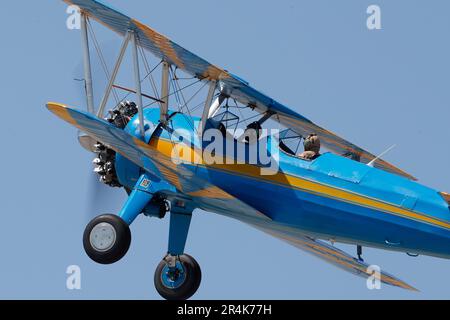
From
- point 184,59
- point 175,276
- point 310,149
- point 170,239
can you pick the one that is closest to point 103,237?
point 170,239

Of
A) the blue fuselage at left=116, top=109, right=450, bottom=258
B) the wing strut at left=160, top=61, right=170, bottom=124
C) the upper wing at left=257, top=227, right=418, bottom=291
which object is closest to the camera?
the blue fuselage at left=116, top=109, right=450, bottom=258

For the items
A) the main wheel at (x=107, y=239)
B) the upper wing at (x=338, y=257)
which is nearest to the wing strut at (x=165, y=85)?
the main wheel at (x=107, y=239)

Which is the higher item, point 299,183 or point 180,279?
point 299,183

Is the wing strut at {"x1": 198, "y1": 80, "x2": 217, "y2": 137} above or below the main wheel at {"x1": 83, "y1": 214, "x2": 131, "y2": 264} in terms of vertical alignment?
above

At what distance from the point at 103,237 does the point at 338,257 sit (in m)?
4.20

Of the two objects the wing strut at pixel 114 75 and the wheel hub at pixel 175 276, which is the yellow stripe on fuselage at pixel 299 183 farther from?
the wheel hub at pixel 175 276

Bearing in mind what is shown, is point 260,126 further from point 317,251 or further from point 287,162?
point 317,251

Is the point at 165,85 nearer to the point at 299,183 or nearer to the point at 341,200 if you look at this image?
the point at 299,183

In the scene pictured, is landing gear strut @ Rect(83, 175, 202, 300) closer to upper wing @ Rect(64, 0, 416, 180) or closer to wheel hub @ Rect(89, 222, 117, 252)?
wheel hub @ Rect(89, 222, 117, 252)

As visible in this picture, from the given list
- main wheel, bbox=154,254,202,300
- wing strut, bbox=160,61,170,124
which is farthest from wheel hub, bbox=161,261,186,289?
wing strut, bbox=160,61,170,124

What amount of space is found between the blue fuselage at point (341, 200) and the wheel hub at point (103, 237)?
1.47m

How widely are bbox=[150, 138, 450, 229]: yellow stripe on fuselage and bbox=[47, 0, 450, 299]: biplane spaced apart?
0.05 ft

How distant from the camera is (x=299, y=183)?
15102mm

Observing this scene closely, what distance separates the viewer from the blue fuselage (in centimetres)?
1434
